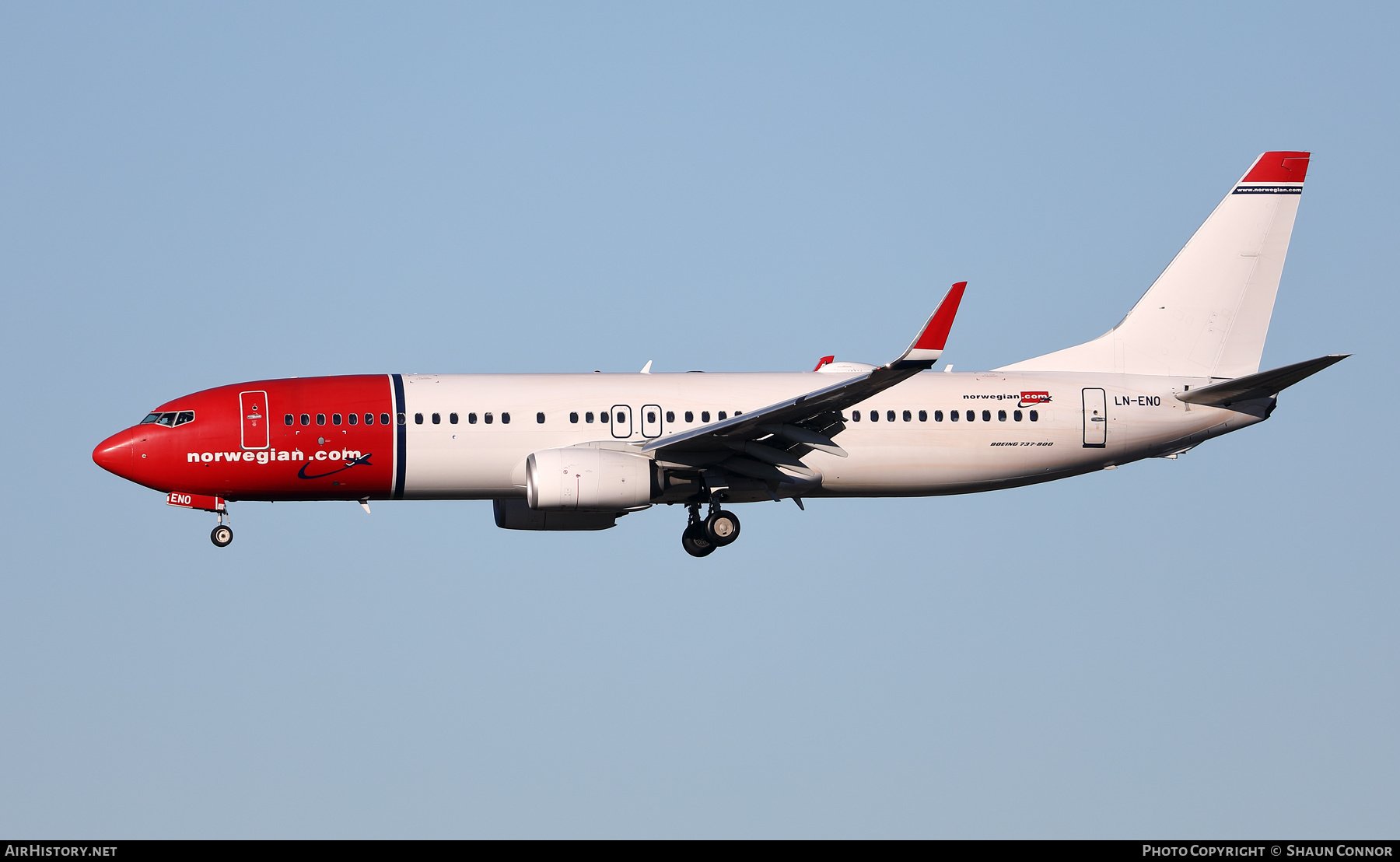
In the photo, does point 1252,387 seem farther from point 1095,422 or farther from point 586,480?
point 586,480

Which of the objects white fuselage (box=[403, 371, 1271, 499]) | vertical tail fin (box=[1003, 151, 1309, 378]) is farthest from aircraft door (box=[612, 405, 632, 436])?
vertical tail fin (box=[1003, 151, 1309, 378])

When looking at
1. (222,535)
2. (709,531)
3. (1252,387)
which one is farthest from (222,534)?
(1252,387)

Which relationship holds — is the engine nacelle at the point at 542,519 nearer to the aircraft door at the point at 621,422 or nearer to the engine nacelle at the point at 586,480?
the aircraft door at the point at 621,422

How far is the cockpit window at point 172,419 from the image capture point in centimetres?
4003

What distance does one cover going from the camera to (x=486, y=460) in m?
40.1

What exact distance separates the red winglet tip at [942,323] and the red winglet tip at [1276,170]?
15.7 meters

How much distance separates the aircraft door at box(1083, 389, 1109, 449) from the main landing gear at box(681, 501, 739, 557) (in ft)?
30.6

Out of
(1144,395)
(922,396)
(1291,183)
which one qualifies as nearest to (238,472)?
(922,396)

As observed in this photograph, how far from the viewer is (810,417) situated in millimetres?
38969

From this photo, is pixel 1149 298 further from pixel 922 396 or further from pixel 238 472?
pixel 238 472

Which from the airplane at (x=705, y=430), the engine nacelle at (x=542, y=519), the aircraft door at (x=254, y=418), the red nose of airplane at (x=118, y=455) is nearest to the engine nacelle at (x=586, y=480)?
the airplane at (x=705, y=430)

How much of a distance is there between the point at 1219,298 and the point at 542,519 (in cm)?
1924

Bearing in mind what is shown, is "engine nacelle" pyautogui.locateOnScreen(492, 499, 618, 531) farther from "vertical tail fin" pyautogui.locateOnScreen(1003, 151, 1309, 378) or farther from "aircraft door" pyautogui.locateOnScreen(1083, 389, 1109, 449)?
"aircraft door" pyautogui.locateOnScreen(1083, 389, 1109, 449)

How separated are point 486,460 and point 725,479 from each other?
5.87 meters
